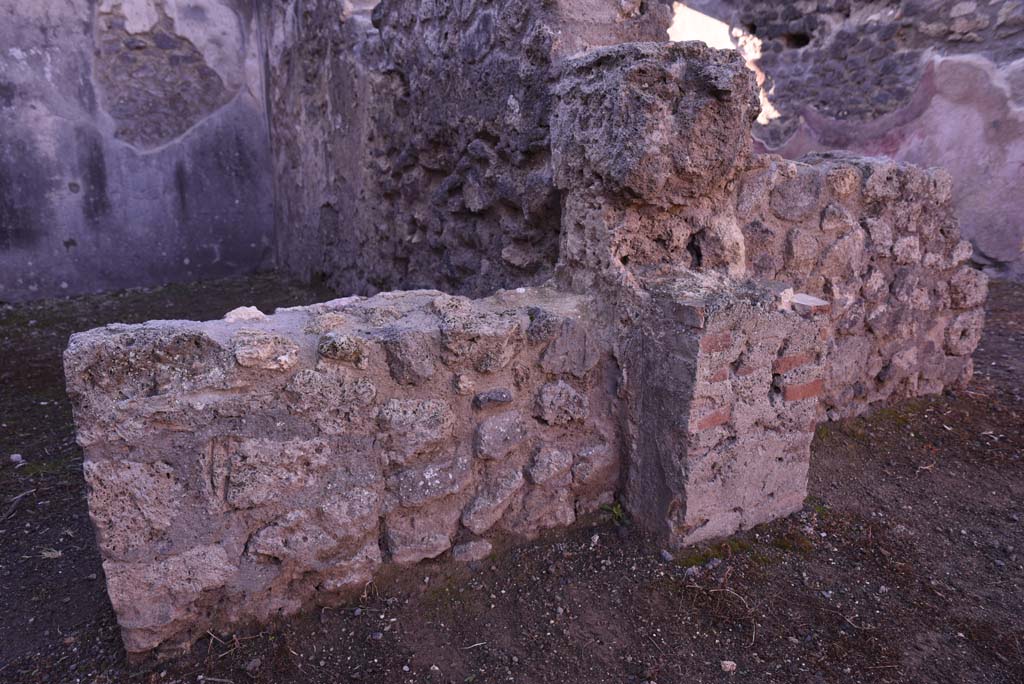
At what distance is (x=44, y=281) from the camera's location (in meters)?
5.17

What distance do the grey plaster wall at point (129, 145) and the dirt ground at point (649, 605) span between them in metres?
3.19

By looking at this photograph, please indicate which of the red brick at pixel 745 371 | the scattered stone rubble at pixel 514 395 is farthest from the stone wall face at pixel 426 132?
the red brick at pixel 745 371

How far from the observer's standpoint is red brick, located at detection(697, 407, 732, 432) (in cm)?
195

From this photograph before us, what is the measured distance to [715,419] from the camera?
1979 mm

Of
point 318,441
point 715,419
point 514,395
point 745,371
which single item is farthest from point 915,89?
point 318,441

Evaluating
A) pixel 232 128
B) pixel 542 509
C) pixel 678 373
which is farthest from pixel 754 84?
pixel 232 128

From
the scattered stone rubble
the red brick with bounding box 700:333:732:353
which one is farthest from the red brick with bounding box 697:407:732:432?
the red brick with bounding box 700:333:732:353

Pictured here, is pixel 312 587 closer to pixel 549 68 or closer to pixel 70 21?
pixel 549 68

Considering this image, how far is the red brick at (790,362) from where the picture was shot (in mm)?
2074

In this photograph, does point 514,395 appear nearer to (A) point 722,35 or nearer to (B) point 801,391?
(B) point 801,391

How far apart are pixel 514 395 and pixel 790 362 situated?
33.3 inches

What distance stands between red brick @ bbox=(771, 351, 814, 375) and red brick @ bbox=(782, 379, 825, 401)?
0.19ft

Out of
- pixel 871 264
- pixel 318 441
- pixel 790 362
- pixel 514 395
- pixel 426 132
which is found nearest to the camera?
pixel 318 441

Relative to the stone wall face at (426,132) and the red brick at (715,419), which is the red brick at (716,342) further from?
the stone wall face at (426,132)
